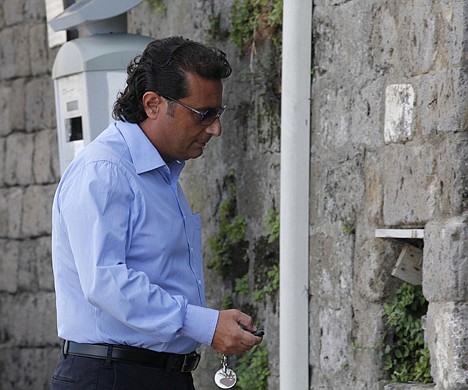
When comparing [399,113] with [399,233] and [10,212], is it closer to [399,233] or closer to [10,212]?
[399,233]

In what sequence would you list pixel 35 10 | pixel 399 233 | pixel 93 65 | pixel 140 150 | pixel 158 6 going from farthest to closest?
pixel 35 10 → pixel 158 6 → pixel 93 65 → pixel 399 233 → pixel 140 150

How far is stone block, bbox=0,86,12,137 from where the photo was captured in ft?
26.6

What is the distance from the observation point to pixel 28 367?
7.84 m

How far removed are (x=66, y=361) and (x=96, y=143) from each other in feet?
2.09

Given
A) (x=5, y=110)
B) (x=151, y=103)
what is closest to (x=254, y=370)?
(x=151, y=103)

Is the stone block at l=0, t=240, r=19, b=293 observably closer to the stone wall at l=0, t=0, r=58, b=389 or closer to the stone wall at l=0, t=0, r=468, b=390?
the stone wall at l=0, t=0, r=58, b=389

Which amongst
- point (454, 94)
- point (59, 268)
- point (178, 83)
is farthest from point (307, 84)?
point (59, 268)

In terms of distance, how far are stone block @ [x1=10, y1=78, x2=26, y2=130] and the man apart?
4.37 metres

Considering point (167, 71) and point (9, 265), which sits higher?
point (167, 71)

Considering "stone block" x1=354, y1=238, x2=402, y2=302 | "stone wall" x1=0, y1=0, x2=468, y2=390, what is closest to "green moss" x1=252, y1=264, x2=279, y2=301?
"stone wall" x1=0, y1=0, x2=468, y2=390

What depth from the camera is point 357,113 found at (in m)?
4.55

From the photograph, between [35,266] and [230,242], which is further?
[35,266]

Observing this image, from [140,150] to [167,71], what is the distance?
26cm

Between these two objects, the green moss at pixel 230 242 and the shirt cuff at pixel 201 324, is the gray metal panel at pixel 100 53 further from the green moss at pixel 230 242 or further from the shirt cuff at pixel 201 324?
the shirt cuff at pixel 201 324
